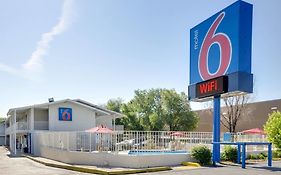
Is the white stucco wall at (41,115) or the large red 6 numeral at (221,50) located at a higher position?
the large red 6 numeral at (221,50)

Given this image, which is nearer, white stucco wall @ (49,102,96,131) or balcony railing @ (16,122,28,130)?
white stucco wall @ (49,102,96,131)

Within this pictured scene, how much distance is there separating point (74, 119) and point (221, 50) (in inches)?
762

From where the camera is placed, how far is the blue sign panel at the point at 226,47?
1676 centimetres

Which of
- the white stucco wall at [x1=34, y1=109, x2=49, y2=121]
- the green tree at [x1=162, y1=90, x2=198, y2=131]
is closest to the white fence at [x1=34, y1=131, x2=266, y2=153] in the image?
the white stucco wall at [x1=34, y1=109, x2=49, y2=121]

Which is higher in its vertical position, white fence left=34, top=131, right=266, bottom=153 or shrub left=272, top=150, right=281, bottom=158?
white fence left=34, top=131, right=266, bottom=153

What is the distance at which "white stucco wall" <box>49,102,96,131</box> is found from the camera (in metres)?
31.2

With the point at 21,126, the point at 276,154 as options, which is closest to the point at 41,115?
the point at 21,126

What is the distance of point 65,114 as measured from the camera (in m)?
31.9

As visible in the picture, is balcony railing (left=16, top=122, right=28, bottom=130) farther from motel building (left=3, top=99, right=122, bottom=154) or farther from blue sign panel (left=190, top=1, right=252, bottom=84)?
blue sign panel (left=190, top=1, right=252, bottom=84)

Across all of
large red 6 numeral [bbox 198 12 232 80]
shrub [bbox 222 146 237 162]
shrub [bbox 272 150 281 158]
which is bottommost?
shrub [bbox 272 150 281 158]

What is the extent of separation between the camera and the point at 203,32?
19.9 meters

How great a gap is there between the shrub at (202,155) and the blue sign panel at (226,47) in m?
3.74

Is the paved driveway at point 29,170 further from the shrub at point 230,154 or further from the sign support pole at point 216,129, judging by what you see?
the shrub at point 230,154

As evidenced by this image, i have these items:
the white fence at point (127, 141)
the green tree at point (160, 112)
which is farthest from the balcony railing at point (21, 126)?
the green tree at point (160, 112)
